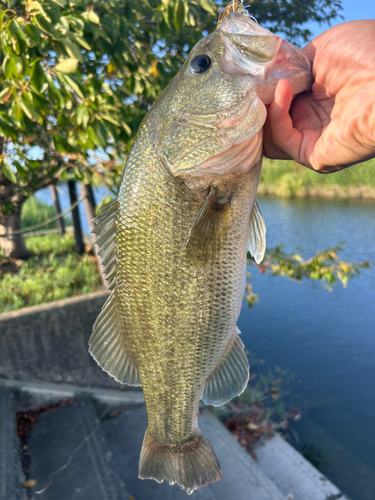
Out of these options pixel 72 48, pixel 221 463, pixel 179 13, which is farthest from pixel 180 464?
pixel 179 13

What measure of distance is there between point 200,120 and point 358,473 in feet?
11.6

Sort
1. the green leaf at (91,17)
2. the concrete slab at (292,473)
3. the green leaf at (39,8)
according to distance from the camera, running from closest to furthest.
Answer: the green leaf at (39,8)
the green leaf at (91,17)
the concrete slab at (292,473)

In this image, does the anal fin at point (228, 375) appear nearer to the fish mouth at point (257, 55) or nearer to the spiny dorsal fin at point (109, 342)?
the spiny dorsal fin at point (109, 342)

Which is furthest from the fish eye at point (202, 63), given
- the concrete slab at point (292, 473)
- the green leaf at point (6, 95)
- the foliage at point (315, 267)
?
the concrete slab at point (292, 473)

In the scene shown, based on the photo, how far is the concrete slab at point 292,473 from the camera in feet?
9.14

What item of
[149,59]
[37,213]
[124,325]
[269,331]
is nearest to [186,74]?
[124,325]

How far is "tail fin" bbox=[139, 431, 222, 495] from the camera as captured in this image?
1.49m

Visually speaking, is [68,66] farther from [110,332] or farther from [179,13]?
[110,332]

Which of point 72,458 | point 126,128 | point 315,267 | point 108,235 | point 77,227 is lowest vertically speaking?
point 72,458

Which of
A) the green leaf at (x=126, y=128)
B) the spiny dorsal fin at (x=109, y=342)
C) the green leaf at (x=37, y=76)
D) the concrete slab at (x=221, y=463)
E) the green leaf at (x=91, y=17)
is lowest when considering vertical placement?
the concrete slab at (x=221, y=463)

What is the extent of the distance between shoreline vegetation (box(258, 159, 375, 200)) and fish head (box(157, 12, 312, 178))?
Answer: 5.99 m

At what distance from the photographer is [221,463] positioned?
2891 millimetres

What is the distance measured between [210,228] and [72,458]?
257 cm

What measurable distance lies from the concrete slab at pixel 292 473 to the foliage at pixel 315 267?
134 centimetres
